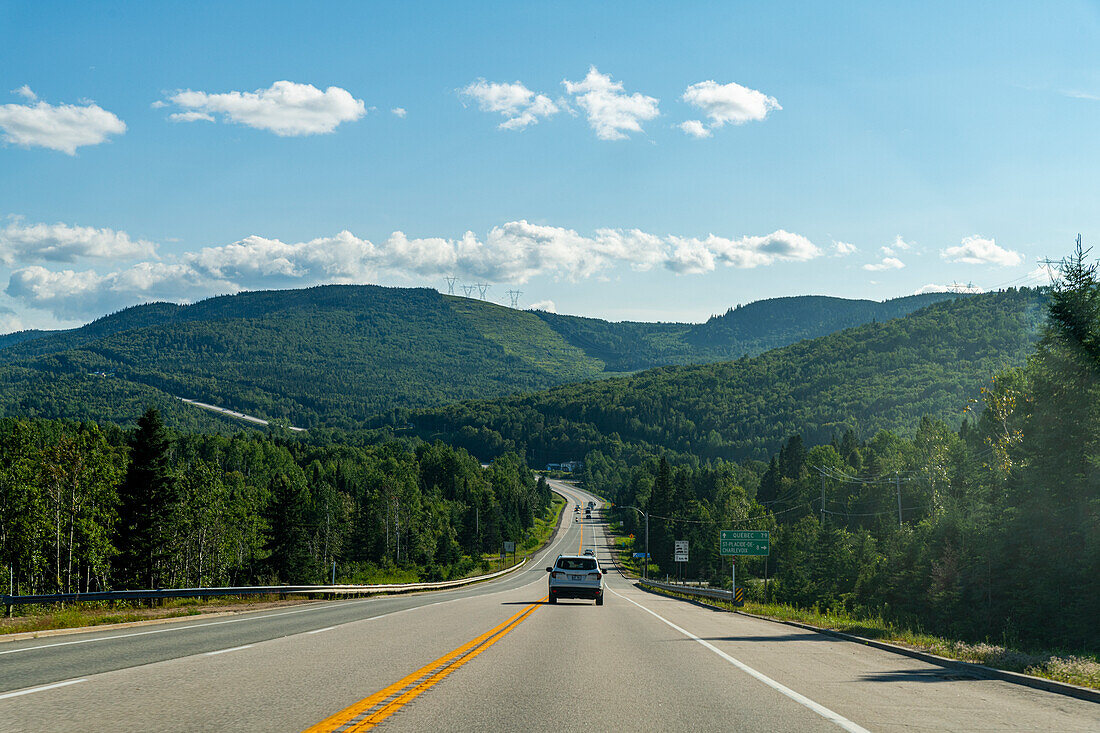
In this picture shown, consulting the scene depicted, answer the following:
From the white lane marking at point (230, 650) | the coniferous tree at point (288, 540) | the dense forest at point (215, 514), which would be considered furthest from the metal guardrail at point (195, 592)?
the coniferous tree at point (288, 540)

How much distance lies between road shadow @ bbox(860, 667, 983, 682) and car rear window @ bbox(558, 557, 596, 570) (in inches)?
862

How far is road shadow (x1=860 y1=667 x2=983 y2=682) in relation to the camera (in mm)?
11484

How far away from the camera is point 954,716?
8.33 meters

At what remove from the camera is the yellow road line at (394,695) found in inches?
282

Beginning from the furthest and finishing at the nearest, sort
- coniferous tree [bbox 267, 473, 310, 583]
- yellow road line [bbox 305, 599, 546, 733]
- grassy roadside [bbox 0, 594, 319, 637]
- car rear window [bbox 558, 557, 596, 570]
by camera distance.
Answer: coniferous tree [bbox 267, 473, 310, 583] → car rear window [bbox 558, 557, 596, 570] → grassy roadside [bbox 0, 594, 319, 637] → yellow road line [bbox 305, 599, 546, 733]

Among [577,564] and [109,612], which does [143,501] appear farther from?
[577,564]

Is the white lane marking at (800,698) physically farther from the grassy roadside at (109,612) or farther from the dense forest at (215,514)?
the dense forest at (215,514)

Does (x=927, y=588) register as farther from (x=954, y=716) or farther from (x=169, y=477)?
(x=169, y=477)

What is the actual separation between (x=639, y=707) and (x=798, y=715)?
1639 millimetres

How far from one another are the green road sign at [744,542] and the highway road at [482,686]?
3265cm

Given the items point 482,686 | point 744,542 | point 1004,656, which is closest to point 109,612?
point 482,686

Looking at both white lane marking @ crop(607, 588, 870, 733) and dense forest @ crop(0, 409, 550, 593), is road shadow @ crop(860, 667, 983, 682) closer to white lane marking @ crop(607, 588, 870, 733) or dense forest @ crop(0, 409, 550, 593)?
white lane marking @ crop(607, 588, 870, 733)

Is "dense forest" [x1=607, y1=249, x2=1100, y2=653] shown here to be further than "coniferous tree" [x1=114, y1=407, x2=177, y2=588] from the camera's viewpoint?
No

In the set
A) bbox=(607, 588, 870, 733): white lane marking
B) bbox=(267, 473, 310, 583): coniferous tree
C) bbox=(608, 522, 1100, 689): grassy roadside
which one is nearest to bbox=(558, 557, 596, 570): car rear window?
bbox=(608, 522, 1100, 689): grassy roadside
